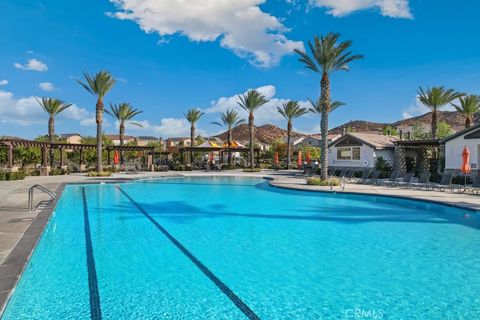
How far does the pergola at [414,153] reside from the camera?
27.2m

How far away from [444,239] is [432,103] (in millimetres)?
29742

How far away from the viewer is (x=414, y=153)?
101ft

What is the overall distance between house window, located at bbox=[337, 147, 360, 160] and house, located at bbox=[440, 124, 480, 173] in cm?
805

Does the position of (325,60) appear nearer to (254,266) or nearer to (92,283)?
(254,266)

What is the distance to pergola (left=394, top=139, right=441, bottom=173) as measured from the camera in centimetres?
2723

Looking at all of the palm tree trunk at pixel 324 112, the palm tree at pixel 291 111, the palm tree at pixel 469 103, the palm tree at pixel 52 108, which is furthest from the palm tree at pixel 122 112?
the palm tree at pixel 469 103

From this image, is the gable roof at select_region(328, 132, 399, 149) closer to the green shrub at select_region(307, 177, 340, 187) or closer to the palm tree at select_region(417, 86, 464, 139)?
the palm tree at select_region(417, 86, 464, 139)

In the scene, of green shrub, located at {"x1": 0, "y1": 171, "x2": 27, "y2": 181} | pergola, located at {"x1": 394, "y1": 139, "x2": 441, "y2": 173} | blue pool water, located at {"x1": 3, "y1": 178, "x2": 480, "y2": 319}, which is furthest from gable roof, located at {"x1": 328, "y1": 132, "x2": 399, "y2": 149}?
green shrub, located at {"x1": 0, "y1": 171, "x2": 27, "y2": 181}

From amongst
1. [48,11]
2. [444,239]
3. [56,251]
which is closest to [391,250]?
[444,239]

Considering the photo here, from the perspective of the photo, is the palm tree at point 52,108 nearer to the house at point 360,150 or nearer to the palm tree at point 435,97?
the house at point 360,150

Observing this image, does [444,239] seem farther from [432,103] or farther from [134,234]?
[432,103]

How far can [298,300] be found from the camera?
18.8ft

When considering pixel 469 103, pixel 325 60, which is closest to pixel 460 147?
pixel 325 60

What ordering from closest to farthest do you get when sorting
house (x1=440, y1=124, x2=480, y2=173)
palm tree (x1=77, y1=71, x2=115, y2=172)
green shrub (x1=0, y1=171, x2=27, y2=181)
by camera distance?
1. house (x1=440, y1=124, x2=480, y2=173)
2. green shrub (x1=0, y1=171, x2=27, y2=181)
3. palm tree (x1=77, y1=71, x2=115, y2=172)
